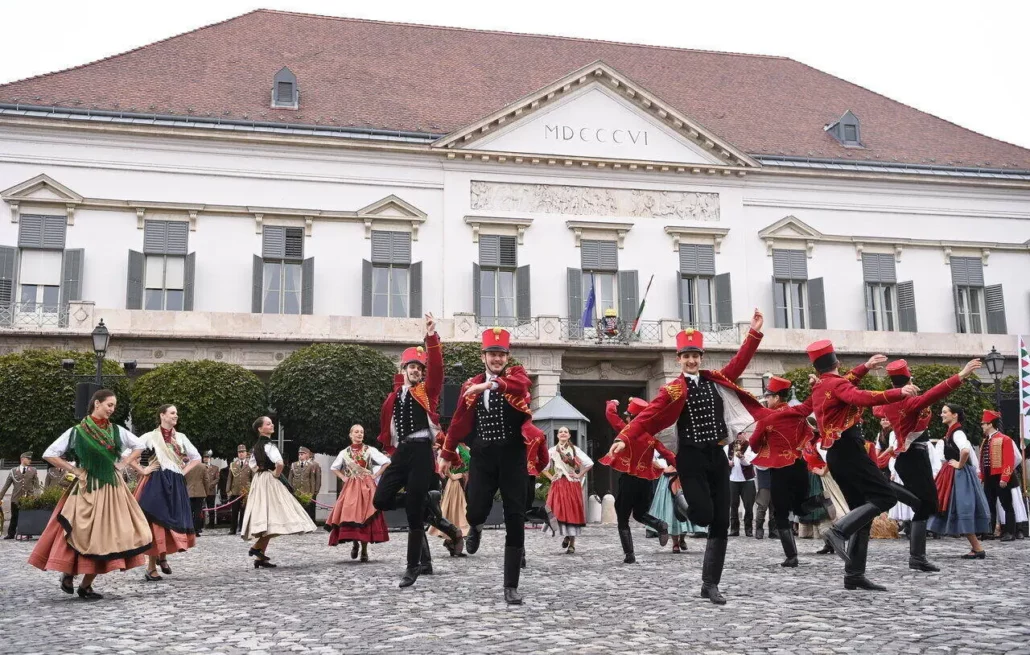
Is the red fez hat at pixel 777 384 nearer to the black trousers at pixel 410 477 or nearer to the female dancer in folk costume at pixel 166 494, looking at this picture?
the black trousers at pixel 410 477

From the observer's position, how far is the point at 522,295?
101 feet

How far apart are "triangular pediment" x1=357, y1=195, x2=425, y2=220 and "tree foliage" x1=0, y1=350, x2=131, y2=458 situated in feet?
32.6

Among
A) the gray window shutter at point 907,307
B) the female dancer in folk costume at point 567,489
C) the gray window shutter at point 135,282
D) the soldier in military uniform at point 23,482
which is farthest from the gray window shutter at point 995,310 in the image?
the soldier in military uniform at point 23,482

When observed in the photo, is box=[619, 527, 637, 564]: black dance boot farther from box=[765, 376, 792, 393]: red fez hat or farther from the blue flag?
the blue flag

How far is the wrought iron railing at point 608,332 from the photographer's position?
30.5 m

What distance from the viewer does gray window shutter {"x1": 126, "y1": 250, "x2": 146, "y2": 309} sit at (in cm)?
2831

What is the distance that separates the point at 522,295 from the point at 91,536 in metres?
22.7

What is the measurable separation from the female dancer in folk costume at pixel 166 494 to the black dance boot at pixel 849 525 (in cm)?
658

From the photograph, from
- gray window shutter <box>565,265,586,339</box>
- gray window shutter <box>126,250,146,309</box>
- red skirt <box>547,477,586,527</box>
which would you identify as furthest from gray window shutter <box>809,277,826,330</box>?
gray window shutter <box>126,250,146,309</box>

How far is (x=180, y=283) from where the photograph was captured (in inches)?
1141

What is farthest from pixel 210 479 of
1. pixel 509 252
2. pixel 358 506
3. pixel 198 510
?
pixel 509 252

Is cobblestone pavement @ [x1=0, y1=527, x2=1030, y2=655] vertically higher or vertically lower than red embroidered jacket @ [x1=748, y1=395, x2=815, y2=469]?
lower

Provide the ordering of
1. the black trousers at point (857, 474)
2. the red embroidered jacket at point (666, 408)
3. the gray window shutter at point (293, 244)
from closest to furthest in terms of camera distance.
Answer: the red embroidered jacket at point (666, 408)
the black trousers at point (857, 474)
the gray window shutter at point (293, 244)

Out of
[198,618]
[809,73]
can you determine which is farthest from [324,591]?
[809,73]
